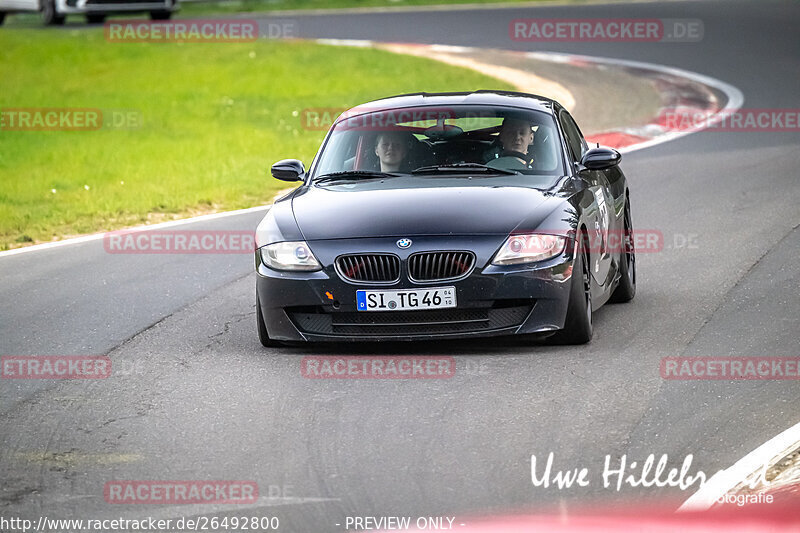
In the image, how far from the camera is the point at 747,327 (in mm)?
9086

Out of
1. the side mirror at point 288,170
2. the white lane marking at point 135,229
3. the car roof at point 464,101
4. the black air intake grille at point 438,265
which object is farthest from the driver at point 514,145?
the white lane marking at point 135,229

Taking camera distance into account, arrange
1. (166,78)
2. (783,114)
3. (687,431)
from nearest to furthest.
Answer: (687,431) → (783,114) → (166,78)

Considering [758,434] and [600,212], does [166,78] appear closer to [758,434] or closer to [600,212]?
[600,212]

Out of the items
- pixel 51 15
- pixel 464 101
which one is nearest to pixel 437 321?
pixel 464 101

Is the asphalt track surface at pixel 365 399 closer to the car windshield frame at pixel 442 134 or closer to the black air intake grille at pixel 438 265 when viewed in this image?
the black air intake grille at pixel 438 265

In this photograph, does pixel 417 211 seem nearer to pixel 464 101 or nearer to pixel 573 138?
pixel 464 101

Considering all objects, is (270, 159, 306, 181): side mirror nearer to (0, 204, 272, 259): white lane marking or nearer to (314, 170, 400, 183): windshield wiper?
(314, 170, 400, 183): windshield wiper

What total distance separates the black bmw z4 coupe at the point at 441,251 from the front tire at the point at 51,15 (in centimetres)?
2985

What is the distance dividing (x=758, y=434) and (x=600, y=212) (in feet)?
10.3

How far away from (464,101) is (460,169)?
2.62 feet

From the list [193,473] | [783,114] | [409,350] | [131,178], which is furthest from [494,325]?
[783,114]

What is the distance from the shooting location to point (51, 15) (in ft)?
125

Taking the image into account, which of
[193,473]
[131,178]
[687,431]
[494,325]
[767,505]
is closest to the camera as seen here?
[767,505]
